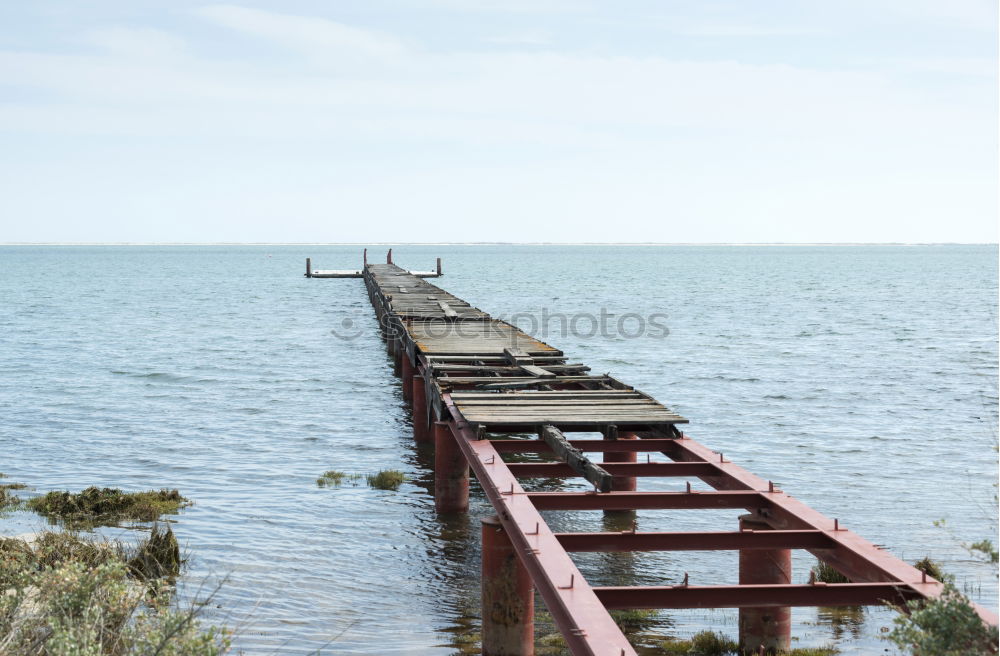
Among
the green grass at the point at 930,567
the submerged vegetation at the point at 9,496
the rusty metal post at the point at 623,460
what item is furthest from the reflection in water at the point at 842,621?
the submerged vegetation at the point at 9,496

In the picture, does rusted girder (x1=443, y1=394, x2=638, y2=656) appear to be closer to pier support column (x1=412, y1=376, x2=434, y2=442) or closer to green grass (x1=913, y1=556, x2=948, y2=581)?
green grass (x1=913, y1=556, x2=948, y2=581)

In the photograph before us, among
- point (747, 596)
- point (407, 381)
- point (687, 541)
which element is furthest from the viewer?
point (407, 381)

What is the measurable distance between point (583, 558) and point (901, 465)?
778cm

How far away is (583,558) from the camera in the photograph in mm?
10844

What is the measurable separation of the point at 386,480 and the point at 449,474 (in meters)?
2.34

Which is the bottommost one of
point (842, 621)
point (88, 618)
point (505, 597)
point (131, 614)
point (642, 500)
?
point (842, 621)

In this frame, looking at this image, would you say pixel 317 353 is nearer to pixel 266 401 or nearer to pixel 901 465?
pixel 266 401

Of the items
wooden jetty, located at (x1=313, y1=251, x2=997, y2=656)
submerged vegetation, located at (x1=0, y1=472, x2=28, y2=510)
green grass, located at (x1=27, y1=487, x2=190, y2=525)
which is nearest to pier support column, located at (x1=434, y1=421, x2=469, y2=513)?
wooden jetty, located at (x1=313, y1=251, x2=997, y2=656)

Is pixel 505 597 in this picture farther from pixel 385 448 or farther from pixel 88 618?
pixel 385 448

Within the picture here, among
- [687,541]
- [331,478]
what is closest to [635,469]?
[687,541]

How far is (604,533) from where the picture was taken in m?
6.74

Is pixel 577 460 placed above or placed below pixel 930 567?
above

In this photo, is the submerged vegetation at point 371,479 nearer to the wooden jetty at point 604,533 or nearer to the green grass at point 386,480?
the green grass at point 386,480

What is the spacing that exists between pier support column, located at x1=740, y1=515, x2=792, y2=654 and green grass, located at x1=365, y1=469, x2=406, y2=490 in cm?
716
